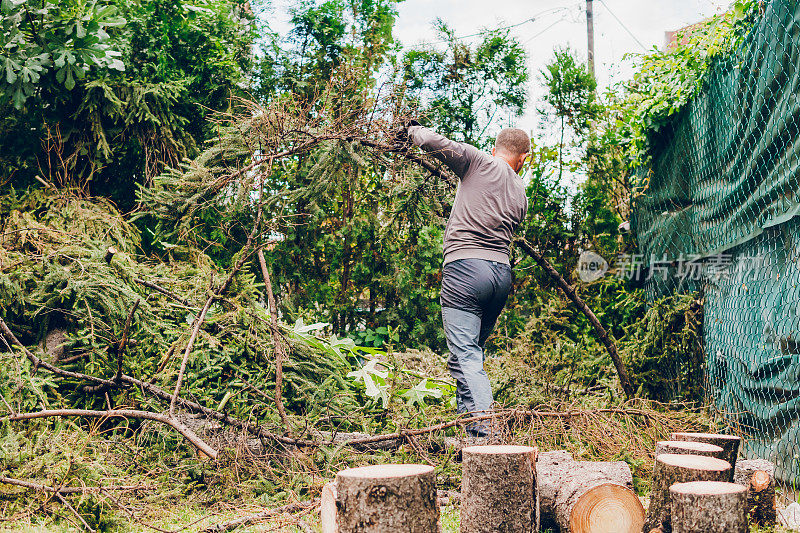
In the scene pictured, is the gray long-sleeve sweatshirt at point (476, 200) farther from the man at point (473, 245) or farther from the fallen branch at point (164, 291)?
the fallen branch at point (164, 291)

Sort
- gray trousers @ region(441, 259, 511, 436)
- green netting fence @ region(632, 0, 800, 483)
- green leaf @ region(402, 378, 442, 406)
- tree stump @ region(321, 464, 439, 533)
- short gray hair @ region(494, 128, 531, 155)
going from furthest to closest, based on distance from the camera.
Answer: green leaf @ region(402, 378, 442, 406) → short gray hair @ region(494, 128, 531, 155) → gray trousers @ region(441, 259, 511, 436) → green netting fence @ region(632, 0, 800, 483) → tree stump @ region(321, 464, 439, 533)

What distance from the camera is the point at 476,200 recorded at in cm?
366

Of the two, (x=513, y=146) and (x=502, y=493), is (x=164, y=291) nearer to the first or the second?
(x=513, y=146)

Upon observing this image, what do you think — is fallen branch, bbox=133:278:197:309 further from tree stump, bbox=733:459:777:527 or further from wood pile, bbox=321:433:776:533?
tree stump, bbox=733:459:777:527

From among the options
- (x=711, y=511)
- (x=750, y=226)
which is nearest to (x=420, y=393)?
(x=750, y=226)

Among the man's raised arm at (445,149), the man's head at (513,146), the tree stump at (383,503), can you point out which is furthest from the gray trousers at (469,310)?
the tree stump at (383,503)

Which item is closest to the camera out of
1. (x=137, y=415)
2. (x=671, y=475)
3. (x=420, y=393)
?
(x=671, y=475)

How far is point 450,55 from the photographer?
7230 mm

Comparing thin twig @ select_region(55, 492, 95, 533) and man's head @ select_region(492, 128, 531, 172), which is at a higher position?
man's head @ select_region(492, 128, 531, 172)

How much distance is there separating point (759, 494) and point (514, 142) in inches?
87.8

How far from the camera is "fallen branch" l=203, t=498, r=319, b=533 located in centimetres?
254

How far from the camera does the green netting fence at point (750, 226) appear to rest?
10.2 feet

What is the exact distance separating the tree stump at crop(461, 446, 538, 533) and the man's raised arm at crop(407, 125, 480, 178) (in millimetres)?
1894

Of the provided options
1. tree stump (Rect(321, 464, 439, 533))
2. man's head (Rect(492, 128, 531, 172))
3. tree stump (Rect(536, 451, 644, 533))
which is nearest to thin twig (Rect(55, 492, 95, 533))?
tree stump (Rect(321, 464, 439, 533))
